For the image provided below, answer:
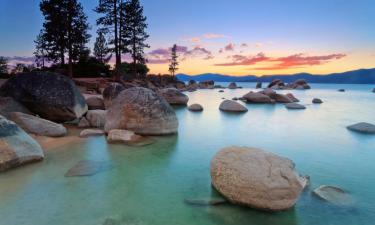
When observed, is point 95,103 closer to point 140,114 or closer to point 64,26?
point 140,114

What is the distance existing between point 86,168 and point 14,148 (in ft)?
5.25

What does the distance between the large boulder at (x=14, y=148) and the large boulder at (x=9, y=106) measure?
12.3 ft

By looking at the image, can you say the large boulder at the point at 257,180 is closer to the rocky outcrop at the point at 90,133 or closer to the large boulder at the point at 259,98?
the rocky outcrop at the point at 90,133

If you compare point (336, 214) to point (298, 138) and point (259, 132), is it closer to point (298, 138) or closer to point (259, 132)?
point (298, 138)

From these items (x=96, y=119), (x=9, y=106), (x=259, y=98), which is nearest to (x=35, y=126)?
(x=9, y=106)

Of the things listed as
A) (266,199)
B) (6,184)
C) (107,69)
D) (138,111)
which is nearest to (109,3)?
(107,69)

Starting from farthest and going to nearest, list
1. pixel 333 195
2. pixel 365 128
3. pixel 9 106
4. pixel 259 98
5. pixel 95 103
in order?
pixel 259 98, pixel 95 103, pixel 365 128, pixel 9 106, pixel 333 195

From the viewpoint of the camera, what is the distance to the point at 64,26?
2822 centimetres

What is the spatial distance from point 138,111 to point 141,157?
8.86ft

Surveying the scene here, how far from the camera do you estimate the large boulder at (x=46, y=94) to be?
36.0 feet

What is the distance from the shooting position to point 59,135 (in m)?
9.35

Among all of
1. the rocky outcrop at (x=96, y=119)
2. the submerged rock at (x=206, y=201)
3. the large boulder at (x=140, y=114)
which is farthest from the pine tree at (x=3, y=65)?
the submerged rock at (x=206, y=201)

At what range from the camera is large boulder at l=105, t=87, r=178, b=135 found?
973cm

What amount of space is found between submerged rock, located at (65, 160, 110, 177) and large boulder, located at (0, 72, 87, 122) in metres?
5.13
